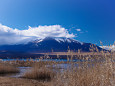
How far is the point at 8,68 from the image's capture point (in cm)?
1123

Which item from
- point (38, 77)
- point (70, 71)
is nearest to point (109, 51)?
point (70, 71)

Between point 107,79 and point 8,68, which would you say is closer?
point 107,79

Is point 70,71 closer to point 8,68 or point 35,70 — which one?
point 35,70

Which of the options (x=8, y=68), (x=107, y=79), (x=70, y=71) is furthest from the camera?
(x=8, y=68)

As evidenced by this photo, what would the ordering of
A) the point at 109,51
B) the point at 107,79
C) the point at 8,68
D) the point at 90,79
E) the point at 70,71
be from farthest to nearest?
the point at 8,68
the point at 70,71
the point at 90,79
the point at 109,51
the point at 107,79

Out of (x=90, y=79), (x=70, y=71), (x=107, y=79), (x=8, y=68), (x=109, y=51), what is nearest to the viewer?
(x=107, y=79)

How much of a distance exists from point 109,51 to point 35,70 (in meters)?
5.61

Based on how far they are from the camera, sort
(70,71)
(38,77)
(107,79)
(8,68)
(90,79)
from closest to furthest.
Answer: (107,79), (90,79), (70,71), (38,77), (8,68)

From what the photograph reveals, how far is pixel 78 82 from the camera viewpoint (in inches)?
144

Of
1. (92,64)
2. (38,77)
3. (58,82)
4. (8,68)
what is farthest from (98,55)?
(8,68)

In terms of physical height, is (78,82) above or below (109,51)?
below

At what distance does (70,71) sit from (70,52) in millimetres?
711

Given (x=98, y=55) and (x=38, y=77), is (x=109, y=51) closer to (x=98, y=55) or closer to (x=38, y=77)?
(x=98, y=55)

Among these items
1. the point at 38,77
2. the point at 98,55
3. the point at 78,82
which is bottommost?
the point at 38,77
